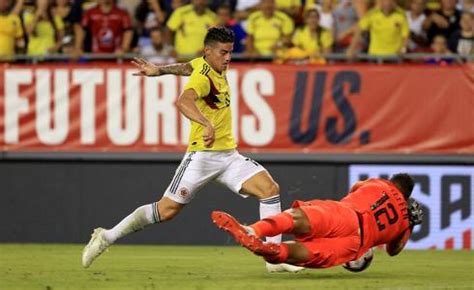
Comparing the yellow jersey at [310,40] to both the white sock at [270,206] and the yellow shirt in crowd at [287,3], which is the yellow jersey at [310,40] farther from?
the white sock at [270,206]

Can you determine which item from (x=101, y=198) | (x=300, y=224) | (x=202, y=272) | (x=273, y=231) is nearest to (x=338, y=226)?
(x=300, y=224)

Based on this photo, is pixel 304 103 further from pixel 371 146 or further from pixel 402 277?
pixel 402 277

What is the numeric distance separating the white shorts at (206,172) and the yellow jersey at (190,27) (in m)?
5.79

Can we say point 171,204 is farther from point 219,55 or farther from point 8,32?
point 8,32

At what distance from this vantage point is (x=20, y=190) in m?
17.1

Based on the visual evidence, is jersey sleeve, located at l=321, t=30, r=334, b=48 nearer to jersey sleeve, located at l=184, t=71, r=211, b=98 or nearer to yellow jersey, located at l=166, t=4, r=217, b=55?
yellow jersey, located at l=166, t=4, r=217, b=55

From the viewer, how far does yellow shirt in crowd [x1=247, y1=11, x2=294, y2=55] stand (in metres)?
17.6

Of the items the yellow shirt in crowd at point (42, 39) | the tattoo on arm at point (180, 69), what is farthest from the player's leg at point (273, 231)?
the yellow shirt in crowd at point (42, 39)

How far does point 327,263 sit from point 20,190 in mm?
7791

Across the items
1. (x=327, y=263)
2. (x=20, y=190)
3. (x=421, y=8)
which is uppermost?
(x=421, y=8)

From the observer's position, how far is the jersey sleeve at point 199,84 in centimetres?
1138

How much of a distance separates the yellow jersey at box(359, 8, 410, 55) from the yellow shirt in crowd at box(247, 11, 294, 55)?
1092 mm

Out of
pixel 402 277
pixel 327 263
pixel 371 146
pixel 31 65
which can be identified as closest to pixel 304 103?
pixel 371 146

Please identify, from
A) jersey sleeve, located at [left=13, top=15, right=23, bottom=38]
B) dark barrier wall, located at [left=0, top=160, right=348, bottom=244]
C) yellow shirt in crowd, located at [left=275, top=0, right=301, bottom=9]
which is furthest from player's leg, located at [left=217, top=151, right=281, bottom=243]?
jersey sleeve, located at [left=13, top=15, right=23, bottom=38]
